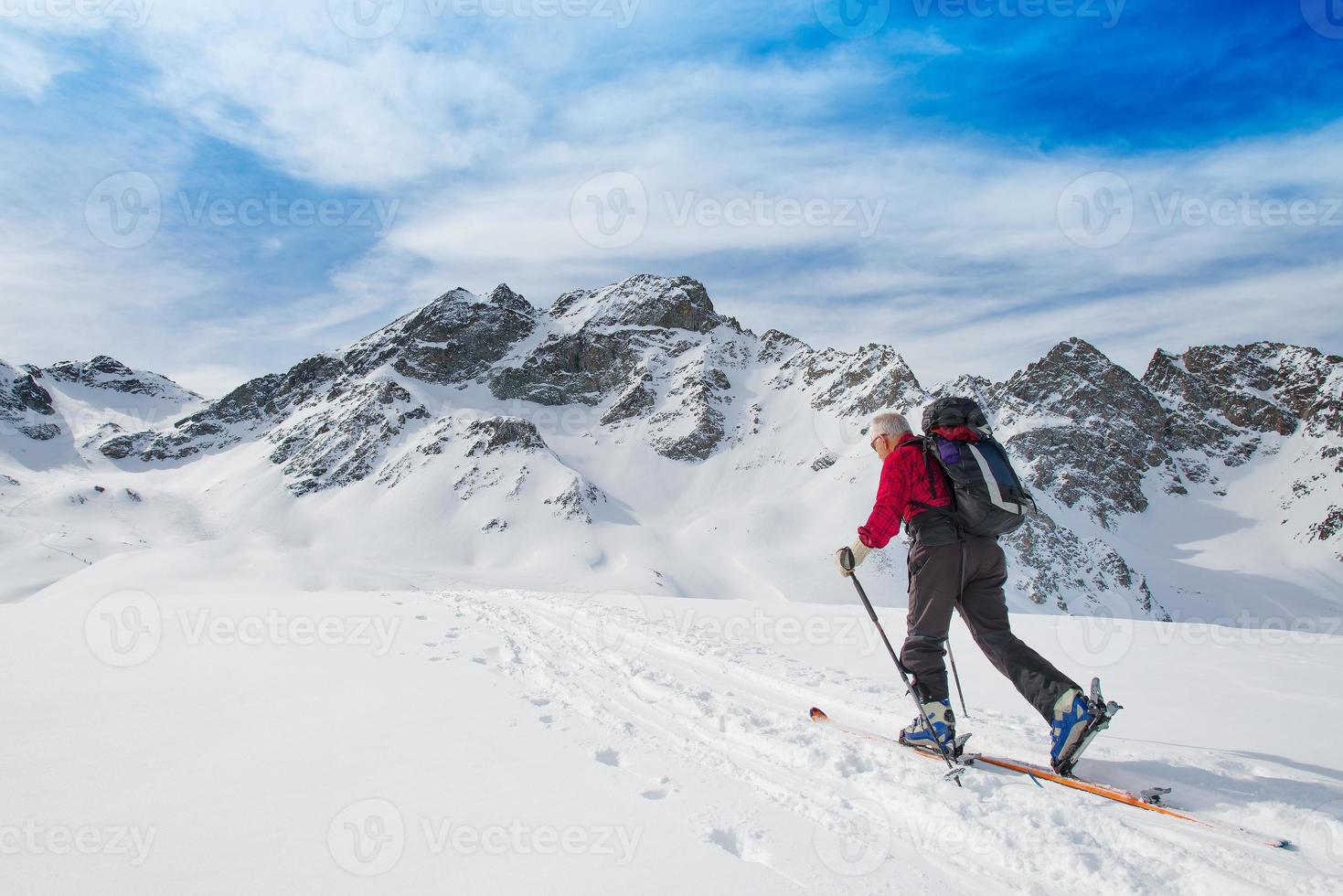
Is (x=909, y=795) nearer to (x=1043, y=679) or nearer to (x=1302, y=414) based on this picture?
(x=1043, y=679)

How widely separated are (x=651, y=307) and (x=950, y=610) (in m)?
174

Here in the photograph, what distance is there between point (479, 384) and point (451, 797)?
161 m

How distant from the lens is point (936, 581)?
428cm

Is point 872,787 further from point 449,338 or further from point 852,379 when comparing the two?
point 449,338

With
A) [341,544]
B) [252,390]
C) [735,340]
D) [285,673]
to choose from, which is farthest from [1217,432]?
[252,390]

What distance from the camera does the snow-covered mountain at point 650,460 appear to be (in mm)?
96250

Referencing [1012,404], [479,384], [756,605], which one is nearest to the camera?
[756,605]

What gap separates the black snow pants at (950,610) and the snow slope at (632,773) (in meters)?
0.62

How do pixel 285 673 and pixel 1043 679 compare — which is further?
pixel 285 673

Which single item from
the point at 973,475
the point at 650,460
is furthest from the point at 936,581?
the point at 650,460

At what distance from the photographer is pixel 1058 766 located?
3.75 meters

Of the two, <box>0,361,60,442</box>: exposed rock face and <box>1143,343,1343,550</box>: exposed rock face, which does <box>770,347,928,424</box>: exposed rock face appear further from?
<box>0,361,60,442</box>: exposed rock face

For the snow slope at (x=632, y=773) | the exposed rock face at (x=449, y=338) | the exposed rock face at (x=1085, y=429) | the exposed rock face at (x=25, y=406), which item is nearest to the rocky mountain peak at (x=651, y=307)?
the exposed rock face at (x=449, y=338)

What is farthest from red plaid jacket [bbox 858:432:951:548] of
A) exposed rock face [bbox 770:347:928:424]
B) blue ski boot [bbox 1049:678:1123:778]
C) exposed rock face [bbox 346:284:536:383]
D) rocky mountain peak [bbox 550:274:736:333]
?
rocky mountain peak [bbox 550:274:736:333]
